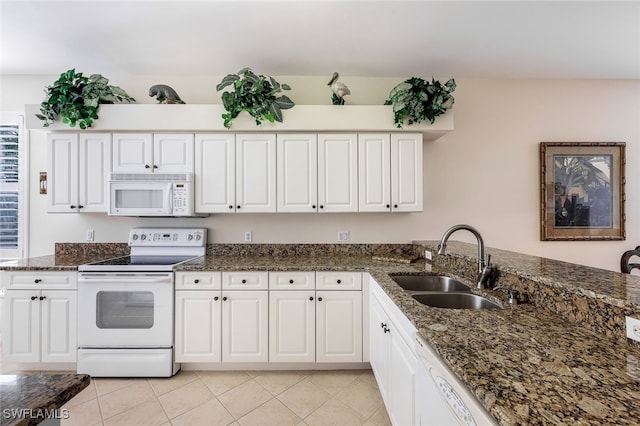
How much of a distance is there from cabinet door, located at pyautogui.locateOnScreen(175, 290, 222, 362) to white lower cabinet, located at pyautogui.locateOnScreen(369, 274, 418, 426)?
126cm

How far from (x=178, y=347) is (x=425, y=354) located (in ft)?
6.78

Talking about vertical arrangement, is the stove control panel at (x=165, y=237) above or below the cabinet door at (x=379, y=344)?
above

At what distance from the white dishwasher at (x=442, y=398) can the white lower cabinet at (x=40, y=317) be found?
267cm

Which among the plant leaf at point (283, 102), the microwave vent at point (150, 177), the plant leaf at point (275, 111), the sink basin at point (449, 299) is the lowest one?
the sink basin at point (449, 299)

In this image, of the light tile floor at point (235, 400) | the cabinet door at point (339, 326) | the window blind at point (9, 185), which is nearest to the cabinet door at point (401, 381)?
the light tile floor at point (235, 400)

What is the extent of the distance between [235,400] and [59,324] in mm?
1594

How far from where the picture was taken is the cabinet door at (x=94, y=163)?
8.37 feet

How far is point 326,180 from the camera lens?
2.57 metres

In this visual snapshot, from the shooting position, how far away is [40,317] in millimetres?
2232

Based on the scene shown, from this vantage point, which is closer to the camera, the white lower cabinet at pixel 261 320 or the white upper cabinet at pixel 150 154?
the white lower cabinet at pixel 261 320

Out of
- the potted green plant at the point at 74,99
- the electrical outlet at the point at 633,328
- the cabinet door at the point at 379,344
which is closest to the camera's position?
the electrical outlet at the point at 633,328

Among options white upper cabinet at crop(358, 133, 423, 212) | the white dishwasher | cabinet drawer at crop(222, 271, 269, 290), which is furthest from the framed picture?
cabinet drawer at crop(222, 271, 269, 290)

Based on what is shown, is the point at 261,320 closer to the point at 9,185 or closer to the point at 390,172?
the point at 390,172

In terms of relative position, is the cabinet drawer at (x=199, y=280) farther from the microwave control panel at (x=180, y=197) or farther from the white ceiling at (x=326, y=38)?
the white ceiling at (x=326, y=38)
